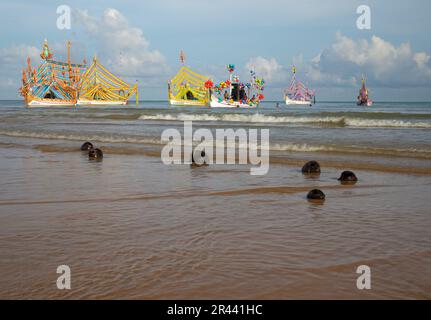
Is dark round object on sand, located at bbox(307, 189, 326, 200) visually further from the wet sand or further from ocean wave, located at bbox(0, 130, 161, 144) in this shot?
ocean wave, located at bbox(0, 130, 161, 144)

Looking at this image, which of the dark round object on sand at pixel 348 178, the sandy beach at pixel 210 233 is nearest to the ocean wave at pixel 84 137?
the sandy beach at pixel 210 233

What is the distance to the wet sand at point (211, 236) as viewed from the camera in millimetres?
3502

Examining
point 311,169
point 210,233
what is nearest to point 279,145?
point 311,169

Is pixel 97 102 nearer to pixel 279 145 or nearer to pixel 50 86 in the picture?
pixel 50 86

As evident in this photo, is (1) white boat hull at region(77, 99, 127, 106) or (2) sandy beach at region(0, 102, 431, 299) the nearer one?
(2) sandy beach at region(0, 102, 431, 299)

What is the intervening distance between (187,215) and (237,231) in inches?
37.3

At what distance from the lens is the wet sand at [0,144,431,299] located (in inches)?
138

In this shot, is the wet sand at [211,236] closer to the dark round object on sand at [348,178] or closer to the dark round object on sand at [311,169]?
the dark round object on sand at [348,178]

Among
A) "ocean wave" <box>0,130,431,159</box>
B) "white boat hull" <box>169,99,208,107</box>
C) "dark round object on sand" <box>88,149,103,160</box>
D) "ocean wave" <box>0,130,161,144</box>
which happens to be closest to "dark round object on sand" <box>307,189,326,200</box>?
"ocean wave" <box>0,130,431,159</box>

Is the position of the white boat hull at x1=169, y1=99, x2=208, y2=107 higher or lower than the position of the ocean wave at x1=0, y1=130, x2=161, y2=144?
higher

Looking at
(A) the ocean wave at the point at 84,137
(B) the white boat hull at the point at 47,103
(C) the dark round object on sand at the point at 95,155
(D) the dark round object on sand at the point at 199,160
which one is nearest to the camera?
(D) the dark round object on sand at the point at 199,160

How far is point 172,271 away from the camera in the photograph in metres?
3.78

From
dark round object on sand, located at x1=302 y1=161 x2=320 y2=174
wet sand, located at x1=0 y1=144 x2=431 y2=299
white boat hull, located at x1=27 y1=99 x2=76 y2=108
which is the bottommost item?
wet sand, located at x1=0 y1=144 x2=431 y2=299

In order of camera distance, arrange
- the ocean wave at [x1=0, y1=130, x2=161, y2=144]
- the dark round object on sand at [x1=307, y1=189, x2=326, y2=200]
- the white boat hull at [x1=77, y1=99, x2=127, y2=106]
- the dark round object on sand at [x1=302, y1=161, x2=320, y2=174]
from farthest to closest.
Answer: the white boat hull at [x1=77, y1=99, x2=127, y2=106] < the ocean wave at [x1=0, y1=130, x2=161, y2=144] < the dark round object on sand at [x1=302, y1=161, x2=320, y2=174] < the dark round object on sand at [x1=307, y1=189, x2=326, y2=200]
